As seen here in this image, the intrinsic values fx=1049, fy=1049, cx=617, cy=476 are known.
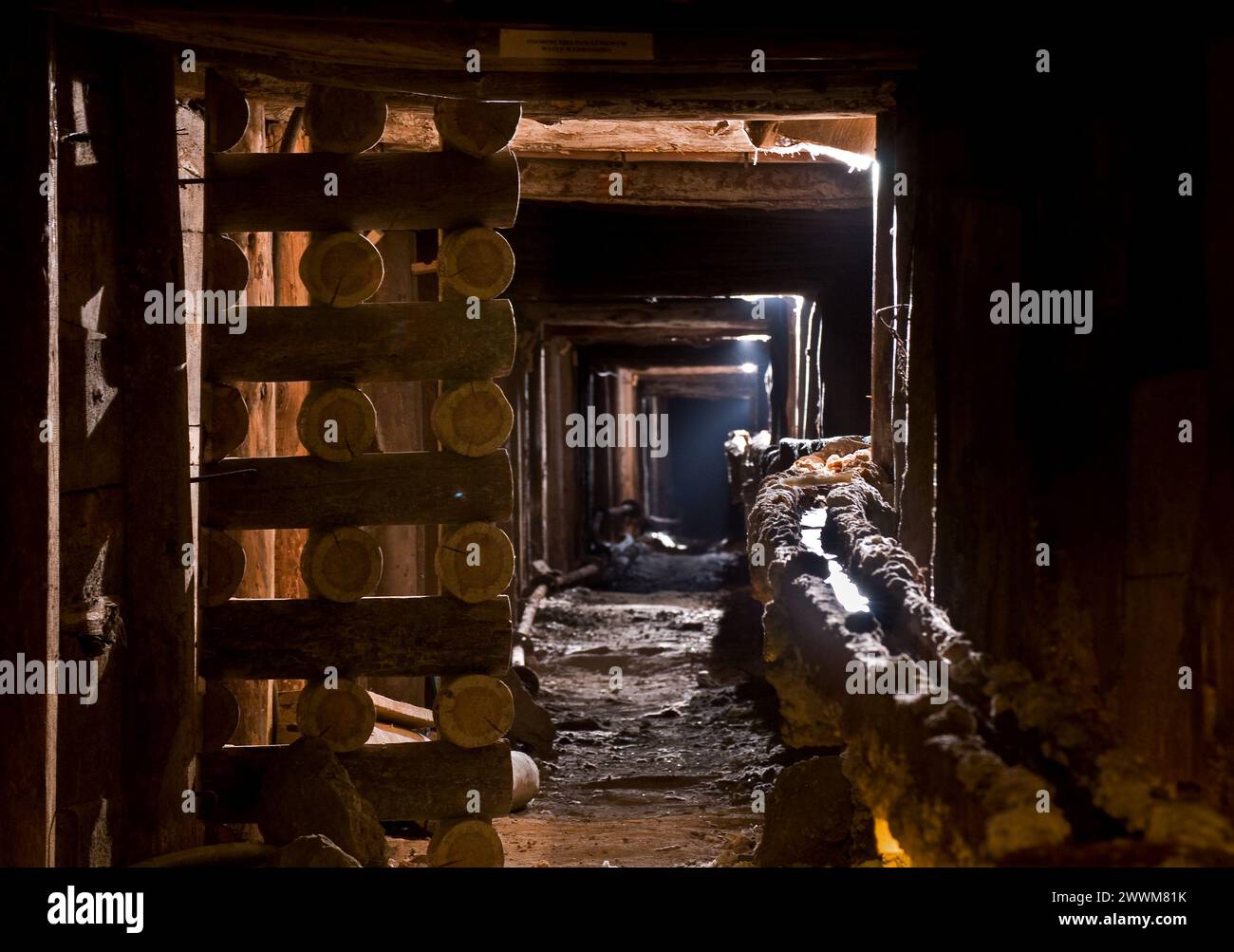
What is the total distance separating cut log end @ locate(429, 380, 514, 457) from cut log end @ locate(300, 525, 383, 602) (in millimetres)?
490

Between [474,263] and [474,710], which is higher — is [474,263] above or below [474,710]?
above

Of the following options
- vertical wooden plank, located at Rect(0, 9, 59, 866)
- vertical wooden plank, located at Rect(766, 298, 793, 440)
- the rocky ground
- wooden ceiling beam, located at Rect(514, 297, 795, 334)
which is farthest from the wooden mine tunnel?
vertical wooden plank, located at Rect(766, 298, 793, 440)

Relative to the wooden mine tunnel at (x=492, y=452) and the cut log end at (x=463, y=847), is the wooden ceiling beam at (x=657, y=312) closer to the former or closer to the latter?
the wooden mine tunnel at (x=492, y=452)

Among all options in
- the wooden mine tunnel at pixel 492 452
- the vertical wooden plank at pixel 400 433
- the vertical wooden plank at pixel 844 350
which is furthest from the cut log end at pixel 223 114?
the vertical wooden plank at pixel 844 350

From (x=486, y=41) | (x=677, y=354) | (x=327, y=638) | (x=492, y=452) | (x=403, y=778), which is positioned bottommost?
(x=403, y=778)

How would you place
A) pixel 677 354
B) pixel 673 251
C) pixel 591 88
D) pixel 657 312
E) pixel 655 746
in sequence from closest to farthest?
pixel 591 88
pixel 655 746
pixel 673 251
pixel 657 312
pixel 677 354

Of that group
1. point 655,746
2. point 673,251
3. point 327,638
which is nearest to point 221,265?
point 327,638

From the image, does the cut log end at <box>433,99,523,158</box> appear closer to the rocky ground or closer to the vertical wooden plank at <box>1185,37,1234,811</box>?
the vertical wooden plank at <box>1185,37,1234,811</box>

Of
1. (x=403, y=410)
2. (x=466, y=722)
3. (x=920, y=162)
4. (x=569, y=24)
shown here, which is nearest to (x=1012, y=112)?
(x=920, y=162)

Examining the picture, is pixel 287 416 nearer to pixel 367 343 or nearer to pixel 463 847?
pixel 367 343

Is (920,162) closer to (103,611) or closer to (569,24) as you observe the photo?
(569,24)

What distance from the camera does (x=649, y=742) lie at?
6.48 m

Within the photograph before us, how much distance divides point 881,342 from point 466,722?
2641 millimetres

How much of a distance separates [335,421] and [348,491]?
0.26 m
